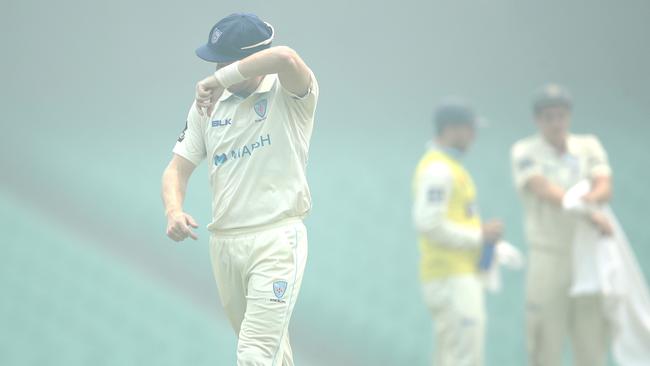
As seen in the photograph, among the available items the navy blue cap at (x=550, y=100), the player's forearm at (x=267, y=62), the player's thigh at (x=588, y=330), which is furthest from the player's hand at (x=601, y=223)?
the player's forearm at (x=267, y=62)

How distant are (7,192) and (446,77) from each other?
152 inches

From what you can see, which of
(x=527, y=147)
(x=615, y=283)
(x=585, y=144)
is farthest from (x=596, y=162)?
(x=615, y=283)

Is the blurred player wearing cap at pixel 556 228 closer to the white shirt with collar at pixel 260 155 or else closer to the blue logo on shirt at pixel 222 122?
the white shirt with collar at pixel 260 155

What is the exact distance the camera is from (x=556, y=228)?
6152 millimetres

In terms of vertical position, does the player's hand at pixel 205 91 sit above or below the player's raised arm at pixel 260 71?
below

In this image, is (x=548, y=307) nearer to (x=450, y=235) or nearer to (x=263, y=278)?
(x=450, y=235)

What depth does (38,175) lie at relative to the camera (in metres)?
8.47

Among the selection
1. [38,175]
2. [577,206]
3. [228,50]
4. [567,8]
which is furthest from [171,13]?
[228,50]

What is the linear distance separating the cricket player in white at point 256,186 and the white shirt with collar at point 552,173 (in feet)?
8.54

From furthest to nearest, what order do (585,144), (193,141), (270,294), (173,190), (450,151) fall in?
(585,144), (450,151), (193,141), (173,190), (270,294)

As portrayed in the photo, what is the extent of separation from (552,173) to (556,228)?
33 centimetres

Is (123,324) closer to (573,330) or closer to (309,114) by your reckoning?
(573,330)

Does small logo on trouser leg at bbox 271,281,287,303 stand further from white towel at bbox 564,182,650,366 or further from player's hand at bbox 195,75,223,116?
white towel at bbox 564,182,650,366

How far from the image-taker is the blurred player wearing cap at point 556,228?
6.07m
